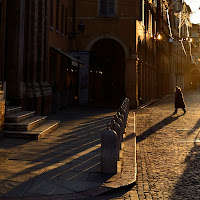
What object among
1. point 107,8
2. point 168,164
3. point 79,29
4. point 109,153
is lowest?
point 168,164

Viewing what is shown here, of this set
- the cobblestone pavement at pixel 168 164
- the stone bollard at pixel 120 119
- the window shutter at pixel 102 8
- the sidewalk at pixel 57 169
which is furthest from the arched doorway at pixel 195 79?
the stone bollard at pixel 120 119

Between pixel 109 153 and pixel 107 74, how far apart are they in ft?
90.2

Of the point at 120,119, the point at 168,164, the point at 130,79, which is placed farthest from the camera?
the point at 130,79

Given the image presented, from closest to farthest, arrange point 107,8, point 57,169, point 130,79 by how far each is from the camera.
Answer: point 57,169 → point 130,79 → point 107,8

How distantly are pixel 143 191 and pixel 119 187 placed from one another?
1.21ft

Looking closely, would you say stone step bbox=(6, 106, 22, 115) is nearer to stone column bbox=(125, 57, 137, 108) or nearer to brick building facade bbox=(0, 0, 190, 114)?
brick building facade bbox=(0, 0, 190, 114)

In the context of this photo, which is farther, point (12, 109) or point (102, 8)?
point (102, 8)

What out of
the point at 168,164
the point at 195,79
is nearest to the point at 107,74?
the point at 168,164

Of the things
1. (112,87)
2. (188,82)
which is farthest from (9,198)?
(188,82)

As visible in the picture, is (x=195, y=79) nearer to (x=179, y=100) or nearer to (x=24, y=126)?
(x=179, y=100)

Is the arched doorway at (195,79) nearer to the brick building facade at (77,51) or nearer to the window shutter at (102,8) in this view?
the brick building facade at (77,51)

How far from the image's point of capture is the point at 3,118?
884 centimetres

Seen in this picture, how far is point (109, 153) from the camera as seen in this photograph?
553 centimetres

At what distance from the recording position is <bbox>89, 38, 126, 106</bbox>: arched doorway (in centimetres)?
2941
